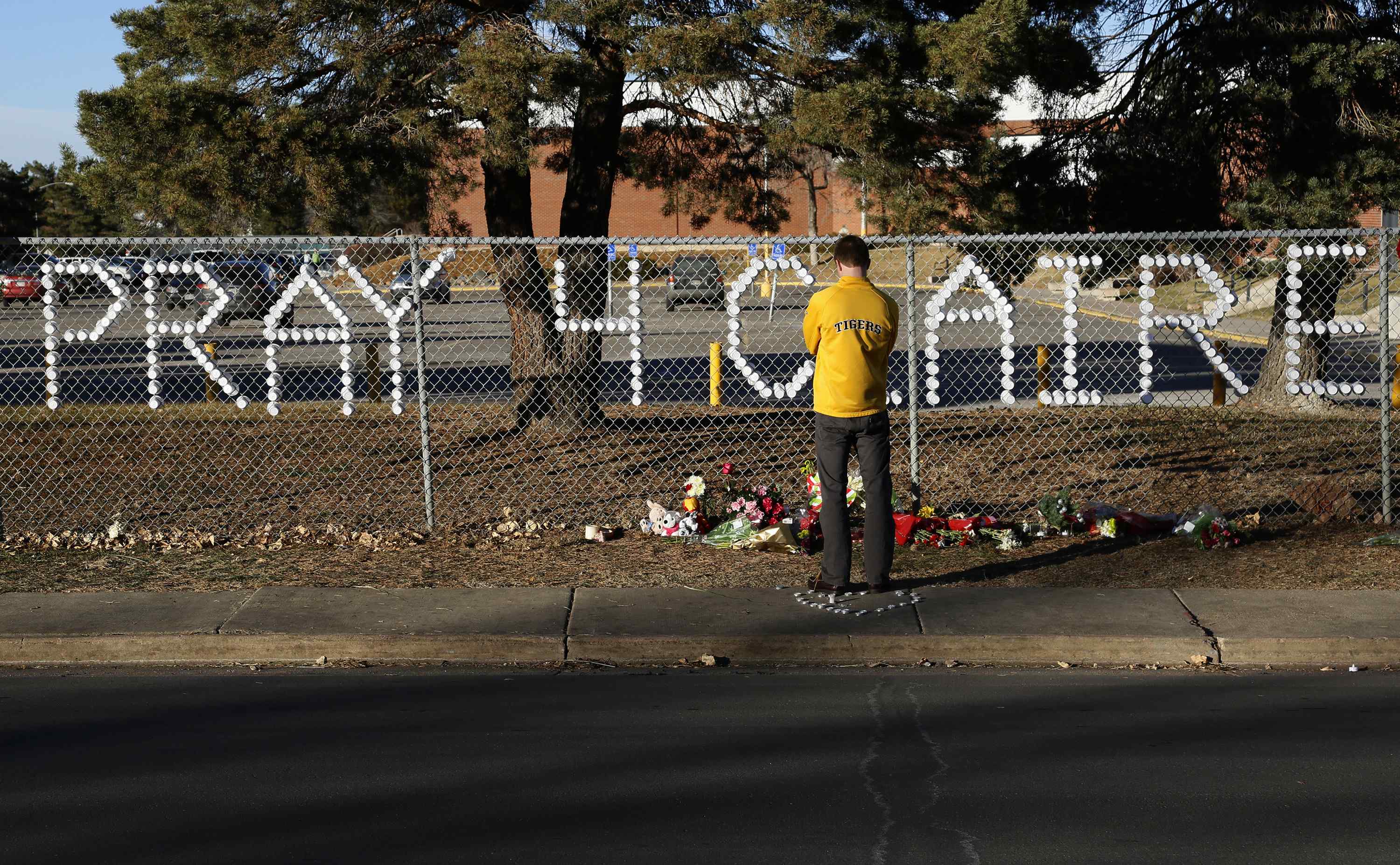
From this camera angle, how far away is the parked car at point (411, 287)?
32.3 feet

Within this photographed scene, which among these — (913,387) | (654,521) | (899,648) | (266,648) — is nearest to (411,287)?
(654,521)

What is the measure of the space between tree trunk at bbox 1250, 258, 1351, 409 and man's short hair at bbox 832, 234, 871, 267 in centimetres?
711

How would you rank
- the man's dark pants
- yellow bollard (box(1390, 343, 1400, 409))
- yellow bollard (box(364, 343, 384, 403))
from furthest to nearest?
yellow bollard (box(364, 343, 384, 403)) → yellow bollard (box(1390, 343, 1400, 409)) → the man's dark pants

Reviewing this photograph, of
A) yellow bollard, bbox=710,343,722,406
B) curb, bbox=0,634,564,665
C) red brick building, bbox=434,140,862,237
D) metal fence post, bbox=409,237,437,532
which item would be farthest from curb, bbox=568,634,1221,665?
red brick building, bbox=434,140,862,237

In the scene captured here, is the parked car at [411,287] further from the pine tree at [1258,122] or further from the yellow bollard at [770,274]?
the pine tree at [1258,122]

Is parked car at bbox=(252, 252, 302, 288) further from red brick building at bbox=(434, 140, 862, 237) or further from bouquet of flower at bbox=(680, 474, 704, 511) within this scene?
red brick building at bbox=(434, 140, 862, 237)

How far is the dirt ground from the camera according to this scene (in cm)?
795

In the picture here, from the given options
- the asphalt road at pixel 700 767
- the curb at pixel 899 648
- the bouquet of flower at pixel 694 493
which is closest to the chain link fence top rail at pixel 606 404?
the bouquet of flower at pixel 694 493

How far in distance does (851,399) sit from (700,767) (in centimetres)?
266

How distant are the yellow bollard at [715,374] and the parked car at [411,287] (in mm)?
2988

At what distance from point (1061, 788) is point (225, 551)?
6.10m

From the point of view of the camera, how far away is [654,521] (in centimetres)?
920

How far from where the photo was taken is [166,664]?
670 cm

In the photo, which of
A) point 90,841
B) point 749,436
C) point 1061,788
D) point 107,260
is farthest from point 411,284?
point 1061,788
